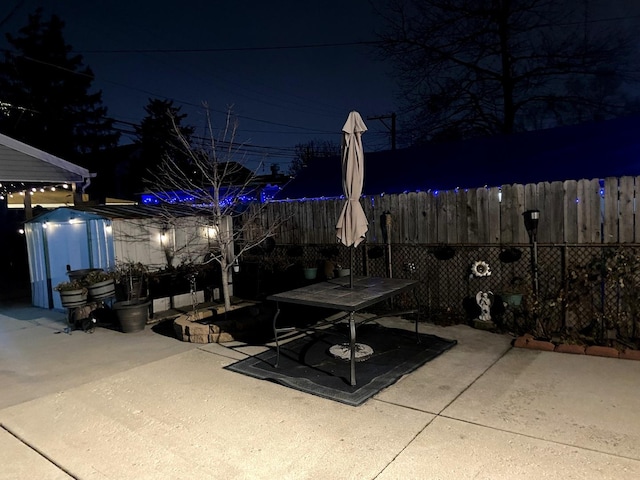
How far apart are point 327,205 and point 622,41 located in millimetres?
12490

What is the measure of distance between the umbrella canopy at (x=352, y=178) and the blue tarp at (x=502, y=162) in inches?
146

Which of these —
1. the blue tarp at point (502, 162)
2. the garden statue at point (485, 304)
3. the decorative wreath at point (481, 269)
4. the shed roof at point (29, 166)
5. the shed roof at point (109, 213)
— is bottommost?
the garden statue at point (485, 304)

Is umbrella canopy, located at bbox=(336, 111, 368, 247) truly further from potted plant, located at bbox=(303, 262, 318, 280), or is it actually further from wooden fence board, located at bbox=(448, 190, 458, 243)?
potted plant, located at bbox=(303, 262, 318, 280)

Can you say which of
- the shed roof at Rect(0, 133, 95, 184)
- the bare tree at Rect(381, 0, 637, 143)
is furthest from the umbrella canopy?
the bare tree at Rect(381, 0, 637, 143)

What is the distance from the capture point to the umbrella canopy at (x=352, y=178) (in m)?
5.25

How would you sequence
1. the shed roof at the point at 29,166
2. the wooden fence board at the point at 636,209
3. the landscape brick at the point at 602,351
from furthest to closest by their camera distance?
the shed roof at the point at 29,166 < the wooden fence board at the point at 636,209 < the landscape brick at the point at 602,351

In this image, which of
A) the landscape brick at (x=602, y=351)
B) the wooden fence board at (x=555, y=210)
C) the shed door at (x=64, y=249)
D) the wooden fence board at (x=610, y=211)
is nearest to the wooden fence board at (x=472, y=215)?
the wooden fence board at (x=555, y=210)

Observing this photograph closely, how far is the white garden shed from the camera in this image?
8.13 metres

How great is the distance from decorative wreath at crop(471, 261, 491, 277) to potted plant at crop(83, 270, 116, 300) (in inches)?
238

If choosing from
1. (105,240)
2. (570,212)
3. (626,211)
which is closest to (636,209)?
(626,211)

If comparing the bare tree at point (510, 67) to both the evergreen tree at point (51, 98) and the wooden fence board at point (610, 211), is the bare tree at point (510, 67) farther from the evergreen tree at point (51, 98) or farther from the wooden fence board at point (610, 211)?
the evergreen tree at point (51, 98)

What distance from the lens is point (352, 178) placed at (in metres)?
5.34

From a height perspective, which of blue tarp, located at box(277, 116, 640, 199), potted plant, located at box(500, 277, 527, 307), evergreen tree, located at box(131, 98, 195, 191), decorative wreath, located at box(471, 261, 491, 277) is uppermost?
evergreen tree, located at box(131, 98, 195, 191)

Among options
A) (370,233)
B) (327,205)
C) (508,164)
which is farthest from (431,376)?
(508,164)
